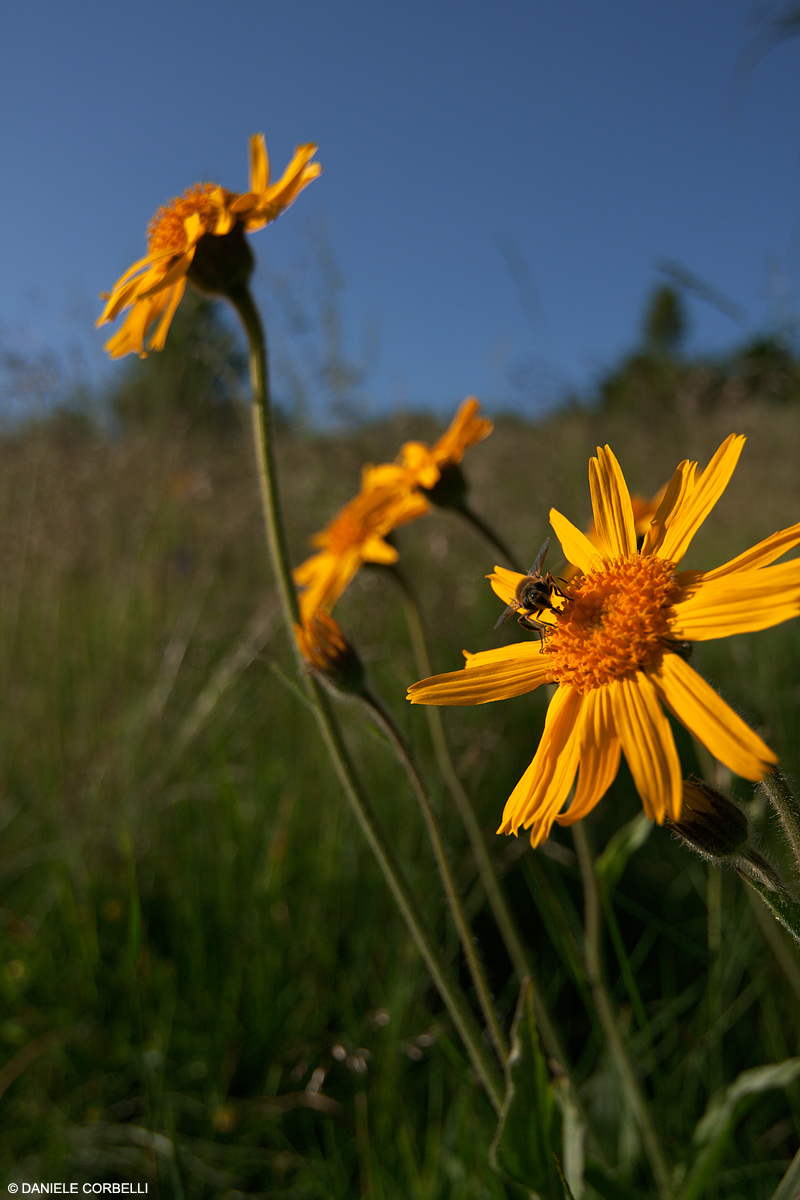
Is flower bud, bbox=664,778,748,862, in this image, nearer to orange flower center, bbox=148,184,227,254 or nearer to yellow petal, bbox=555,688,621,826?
yellow petal, bbox=555,688,621,826

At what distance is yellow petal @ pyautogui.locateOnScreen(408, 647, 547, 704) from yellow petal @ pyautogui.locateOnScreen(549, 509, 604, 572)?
0.18 m

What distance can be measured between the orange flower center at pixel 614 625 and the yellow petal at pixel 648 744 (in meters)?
0.03

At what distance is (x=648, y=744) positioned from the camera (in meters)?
0.76

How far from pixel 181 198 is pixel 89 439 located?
3.72m

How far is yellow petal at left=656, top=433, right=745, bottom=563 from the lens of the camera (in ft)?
2.81

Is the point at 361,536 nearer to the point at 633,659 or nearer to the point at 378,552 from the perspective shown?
the point at 378,552

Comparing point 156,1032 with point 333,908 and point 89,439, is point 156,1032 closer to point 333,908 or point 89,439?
point 333,908

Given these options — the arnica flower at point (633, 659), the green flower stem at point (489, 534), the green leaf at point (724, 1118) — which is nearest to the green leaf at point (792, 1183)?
the green leaf at point (724, 1118)

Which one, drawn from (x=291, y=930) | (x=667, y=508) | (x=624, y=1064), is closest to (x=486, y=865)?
(x=624, y=1064)

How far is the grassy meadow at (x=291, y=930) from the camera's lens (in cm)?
147

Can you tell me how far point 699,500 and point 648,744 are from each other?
0.31m

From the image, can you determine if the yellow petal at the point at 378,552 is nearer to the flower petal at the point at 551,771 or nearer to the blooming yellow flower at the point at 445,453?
the blooming yellow flower at the point at 445,453

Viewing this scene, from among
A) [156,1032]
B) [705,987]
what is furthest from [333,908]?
[705,987]

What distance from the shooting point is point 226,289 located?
126 cm
